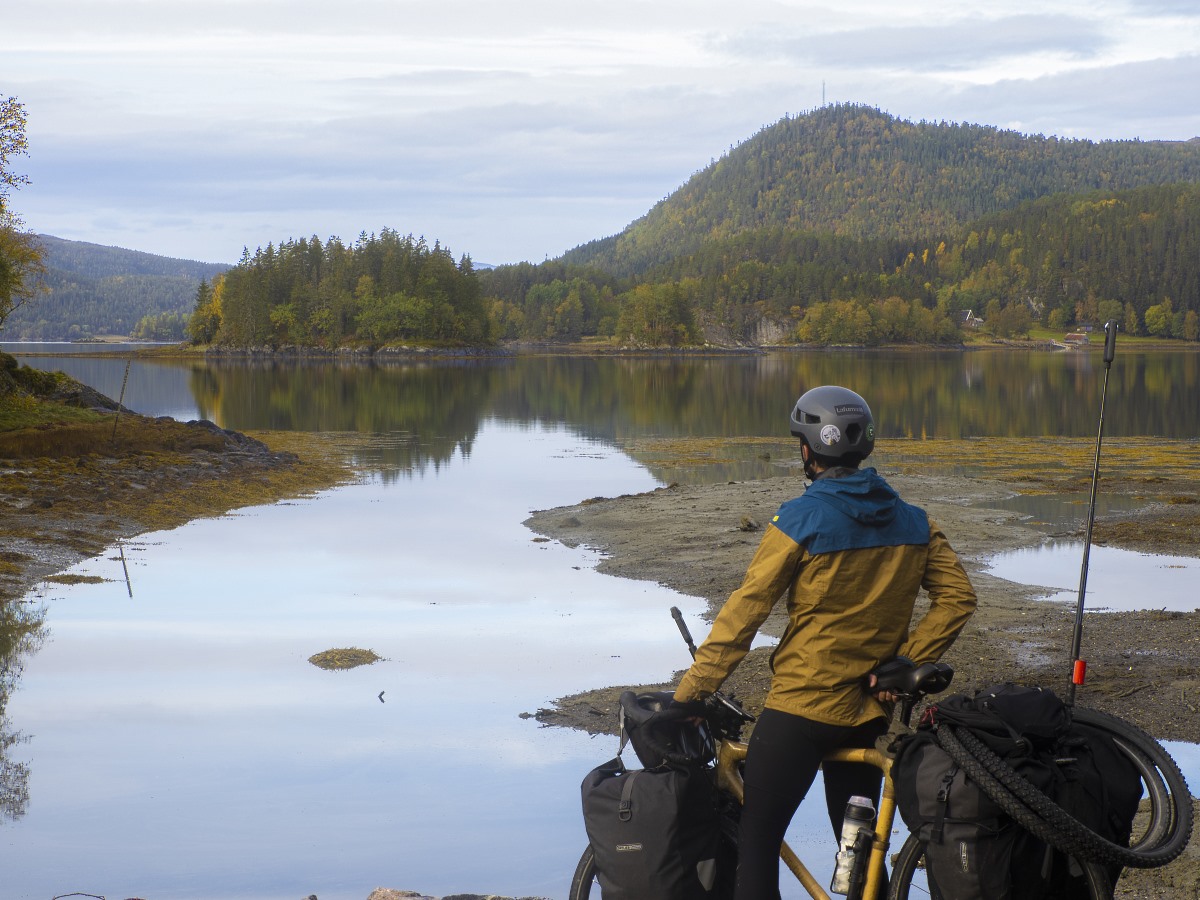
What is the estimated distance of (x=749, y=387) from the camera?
7400 centimetres

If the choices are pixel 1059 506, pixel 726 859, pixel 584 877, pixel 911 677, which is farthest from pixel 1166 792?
pixel 1059 506

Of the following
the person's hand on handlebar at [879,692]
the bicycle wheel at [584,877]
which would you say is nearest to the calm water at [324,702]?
the bicycle wheel at [584,877]

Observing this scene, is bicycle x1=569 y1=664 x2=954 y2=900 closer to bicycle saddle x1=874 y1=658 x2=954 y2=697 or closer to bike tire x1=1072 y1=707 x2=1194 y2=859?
bicycle saddle x1=874 y1=658 x2=954 y2=697

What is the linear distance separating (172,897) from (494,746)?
2896 millimetres

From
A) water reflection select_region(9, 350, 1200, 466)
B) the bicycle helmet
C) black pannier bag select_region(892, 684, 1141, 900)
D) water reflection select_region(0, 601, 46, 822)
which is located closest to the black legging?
black pannier bag select_region(892, 684, 1141, 900)

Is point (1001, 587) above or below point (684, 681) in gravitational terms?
below

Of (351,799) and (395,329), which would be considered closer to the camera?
(351,799)

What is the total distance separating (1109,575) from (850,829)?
1240 cm

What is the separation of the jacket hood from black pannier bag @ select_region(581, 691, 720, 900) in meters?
0.97

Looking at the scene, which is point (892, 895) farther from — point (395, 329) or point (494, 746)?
point (395, 329)

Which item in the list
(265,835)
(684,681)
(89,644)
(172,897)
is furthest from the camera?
(89,644)

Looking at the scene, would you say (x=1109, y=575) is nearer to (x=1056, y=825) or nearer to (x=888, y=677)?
(x=888, y=677)

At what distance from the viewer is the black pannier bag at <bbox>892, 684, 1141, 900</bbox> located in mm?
3789

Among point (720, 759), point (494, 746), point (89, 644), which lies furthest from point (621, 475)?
point (720, 759)
